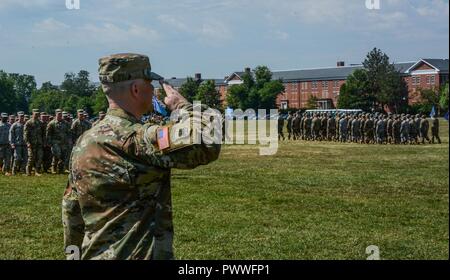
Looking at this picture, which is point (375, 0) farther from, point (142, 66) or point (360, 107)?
point (360, 107)

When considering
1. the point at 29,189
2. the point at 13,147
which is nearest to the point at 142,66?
the point at 29,189

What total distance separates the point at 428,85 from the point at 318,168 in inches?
1738

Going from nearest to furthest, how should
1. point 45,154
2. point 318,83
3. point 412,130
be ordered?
point 45,154 → point 412,130 → point 318,83

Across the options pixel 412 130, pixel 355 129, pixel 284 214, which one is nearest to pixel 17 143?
pixel 284 214

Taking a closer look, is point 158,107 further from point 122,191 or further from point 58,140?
point 58,140

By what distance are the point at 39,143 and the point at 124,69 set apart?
1792 cm

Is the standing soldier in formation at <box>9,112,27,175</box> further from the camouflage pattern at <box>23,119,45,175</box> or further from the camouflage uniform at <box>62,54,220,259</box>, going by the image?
the camouflage uniform at <box>62,54,220,259</box>

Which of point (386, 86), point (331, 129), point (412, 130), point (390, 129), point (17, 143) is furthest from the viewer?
point (386, 86)

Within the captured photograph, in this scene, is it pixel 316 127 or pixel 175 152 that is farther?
pixel 316 127

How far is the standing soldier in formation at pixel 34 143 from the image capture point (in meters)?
20.0

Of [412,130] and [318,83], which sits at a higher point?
[318,83]

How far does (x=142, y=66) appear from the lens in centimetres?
323

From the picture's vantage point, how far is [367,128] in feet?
127

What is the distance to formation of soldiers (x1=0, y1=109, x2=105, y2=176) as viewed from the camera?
20.2 metres
